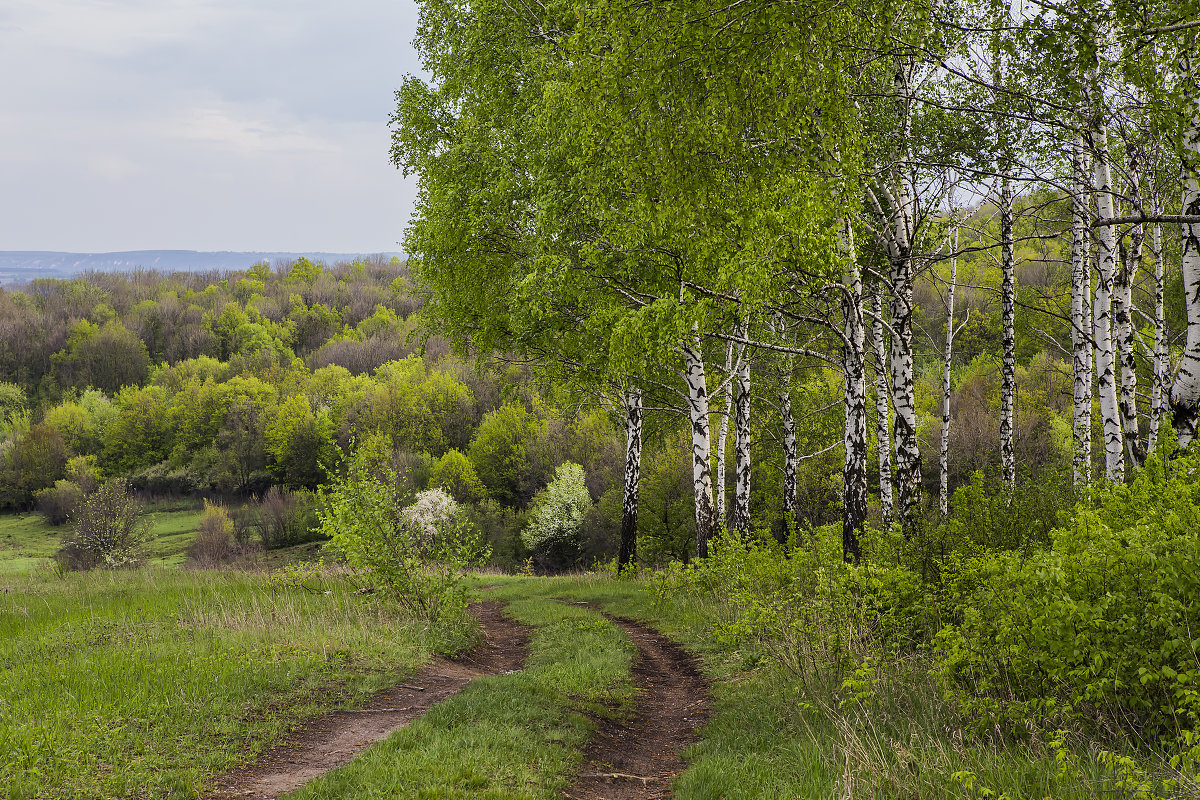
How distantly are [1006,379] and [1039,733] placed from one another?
11.6 meters

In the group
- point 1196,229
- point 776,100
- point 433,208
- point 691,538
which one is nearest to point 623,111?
point 776,100

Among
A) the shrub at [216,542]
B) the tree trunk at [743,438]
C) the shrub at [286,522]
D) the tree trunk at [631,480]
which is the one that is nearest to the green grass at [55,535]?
the shrub at [216,542]

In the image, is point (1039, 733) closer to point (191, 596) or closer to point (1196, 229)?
point (1196, 229)

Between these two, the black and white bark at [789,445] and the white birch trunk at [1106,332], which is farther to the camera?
the black and white bark at [789,445]

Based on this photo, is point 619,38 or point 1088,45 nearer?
point 1088,45

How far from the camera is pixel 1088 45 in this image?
18.9 feet

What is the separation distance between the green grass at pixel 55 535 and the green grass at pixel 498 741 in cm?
5121

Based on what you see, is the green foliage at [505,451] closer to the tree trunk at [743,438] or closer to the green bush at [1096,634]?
the tree trunk at [743,438]

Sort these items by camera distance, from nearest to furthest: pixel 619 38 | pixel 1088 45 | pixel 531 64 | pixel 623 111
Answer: pixel 1088 45 < pixel 619 38 < pixel 623 111 < pixel 531 64

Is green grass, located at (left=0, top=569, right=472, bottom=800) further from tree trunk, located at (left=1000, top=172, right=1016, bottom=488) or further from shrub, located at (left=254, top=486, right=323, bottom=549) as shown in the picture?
shrub, located at (left=254, top=486, right=323, bottom=549)

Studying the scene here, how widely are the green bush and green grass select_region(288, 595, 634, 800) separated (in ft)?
10.2

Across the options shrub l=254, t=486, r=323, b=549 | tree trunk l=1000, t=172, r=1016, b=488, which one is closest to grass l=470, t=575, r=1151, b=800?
tree trunk l=1000, t=172, r=1016, b=488

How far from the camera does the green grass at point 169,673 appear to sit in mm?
5132

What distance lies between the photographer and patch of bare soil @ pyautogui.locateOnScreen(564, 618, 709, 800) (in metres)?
5.59
